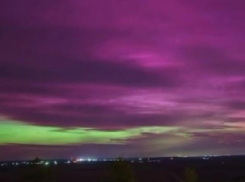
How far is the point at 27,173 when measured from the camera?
5266 cm

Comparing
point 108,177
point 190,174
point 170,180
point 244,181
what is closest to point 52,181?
point 108,177

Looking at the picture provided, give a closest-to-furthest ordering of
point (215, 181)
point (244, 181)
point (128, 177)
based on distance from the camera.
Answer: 1. point (128, 177)
2. point (244, 181)
3. point (215, 181)

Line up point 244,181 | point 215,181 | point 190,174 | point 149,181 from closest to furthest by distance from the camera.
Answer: point 190,174 → point 244,181 → point 215,181 → point 149,181

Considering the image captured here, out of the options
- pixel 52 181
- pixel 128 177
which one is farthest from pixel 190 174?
pixel 52 181

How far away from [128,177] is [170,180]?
6083cm

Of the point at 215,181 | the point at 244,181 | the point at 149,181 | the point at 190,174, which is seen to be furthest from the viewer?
the point at 149,181

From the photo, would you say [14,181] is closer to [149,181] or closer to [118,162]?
[149,181]

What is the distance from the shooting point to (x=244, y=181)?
77188 millimetres

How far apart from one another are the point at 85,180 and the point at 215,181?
2558 cm

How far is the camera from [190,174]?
2266 inches

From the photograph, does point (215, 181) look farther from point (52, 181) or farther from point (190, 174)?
point (52, 181)

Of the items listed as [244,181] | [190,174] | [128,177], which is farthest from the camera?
[244,181]

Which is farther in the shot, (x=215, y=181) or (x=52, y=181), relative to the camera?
(x=215, y=181)

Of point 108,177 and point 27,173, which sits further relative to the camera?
point 27,173
